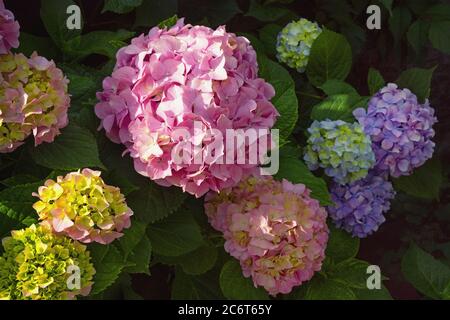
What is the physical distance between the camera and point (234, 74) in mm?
1345

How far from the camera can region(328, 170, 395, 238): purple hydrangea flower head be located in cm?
176

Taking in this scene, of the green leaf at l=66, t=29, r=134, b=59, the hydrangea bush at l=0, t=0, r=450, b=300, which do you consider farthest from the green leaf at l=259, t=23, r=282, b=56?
the green leaf at l=66, t=29, r=134, b=59

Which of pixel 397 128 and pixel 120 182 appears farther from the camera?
pixel 397 128

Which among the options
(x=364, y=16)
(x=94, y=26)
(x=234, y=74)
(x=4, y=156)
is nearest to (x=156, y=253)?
(x=4, y=156)

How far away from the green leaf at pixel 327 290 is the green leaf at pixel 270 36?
2.17 ft

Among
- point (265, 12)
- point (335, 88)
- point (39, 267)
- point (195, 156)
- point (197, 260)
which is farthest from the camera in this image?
point (265, 12)

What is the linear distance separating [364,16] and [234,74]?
3.08ft

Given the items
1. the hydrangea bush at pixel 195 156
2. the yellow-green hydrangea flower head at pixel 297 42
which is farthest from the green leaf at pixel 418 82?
the yellow-green hydrangea flower head at pixel 297 42

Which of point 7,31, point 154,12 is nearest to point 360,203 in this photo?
point 154,12

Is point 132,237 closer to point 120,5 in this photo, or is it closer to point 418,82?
point 120,5

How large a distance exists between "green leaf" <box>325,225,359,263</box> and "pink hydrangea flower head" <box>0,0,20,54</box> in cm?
86

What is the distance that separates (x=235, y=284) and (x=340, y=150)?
1.22ft

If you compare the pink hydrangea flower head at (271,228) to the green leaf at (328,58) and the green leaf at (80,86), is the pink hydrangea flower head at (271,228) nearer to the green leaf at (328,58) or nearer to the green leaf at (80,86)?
the green leaf at (80,86)

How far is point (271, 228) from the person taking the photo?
1.42 metres
